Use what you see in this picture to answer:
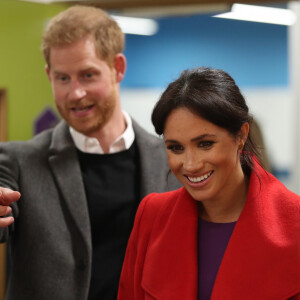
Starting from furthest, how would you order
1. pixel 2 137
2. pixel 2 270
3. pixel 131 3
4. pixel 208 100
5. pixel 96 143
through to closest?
pixel 2 270, pixel 2 137, pixel 131 3, pixel 96 143, pixel 208 100

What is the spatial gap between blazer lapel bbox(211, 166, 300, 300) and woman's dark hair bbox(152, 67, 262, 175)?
0.09m

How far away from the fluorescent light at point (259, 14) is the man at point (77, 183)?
1.13ft

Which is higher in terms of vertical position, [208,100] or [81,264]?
[208,100]

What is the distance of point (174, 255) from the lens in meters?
0.98

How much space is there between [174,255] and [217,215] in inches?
4.7

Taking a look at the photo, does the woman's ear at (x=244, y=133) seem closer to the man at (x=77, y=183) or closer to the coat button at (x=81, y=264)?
the man at (x=77, y=183)

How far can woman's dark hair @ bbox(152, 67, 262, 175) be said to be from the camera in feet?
2.90

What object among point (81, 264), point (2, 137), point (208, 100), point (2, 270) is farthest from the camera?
point (2, 270)

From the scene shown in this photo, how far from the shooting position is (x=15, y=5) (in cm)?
165

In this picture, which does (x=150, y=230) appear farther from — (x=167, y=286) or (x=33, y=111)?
(x=33, y=111)

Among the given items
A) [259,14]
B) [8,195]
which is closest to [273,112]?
[259,14]

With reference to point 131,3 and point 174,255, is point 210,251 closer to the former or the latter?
point 174,255

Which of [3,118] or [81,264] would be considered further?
[3,118]

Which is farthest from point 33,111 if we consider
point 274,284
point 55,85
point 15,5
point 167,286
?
point 274,284
